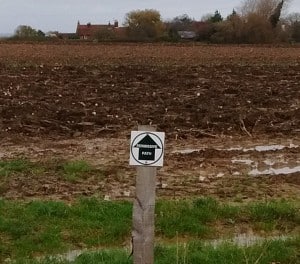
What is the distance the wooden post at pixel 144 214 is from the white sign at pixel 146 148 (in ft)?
0.14

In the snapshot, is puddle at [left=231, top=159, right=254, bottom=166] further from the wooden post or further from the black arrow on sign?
the black arrow on sign

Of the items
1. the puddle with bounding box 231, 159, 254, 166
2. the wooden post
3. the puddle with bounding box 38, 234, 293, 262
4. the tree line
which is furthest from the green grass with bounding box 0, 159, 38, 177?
the tree line

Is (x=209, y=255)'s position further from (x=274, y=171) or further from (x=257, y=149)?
(x=257, y=149)

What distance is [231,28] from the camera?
70.9 m

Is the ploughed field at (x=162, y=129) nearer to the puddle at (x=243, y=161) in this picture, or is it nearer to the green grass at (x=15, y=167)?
the puddle at (x=243, y=161)

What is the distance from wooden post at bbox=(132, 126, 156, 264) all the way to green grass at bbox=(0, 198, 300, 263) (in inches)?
87.7

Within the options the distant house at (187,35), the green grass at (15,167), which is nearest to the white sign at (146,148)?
the green grass at (15,167)

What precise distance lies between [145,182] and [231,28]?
67.8 m

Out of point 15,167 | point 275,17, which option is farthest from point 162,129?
point 275,17

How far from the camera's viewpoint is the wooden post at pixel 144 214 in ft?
15.2

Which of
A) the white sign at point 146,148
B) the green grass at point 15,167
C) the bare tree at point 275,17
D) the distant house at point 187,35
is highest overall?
the white sign at point 146,148

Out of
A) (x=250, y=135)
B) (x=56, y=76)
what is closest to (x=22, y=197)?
(x=250, y=135)

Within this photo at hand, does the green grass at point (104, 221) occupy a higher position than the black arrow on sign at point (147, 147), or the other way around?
the black arrow on sign at point (147, 147)

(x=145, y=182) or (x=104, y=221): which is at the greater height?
(x=145, y=182)
